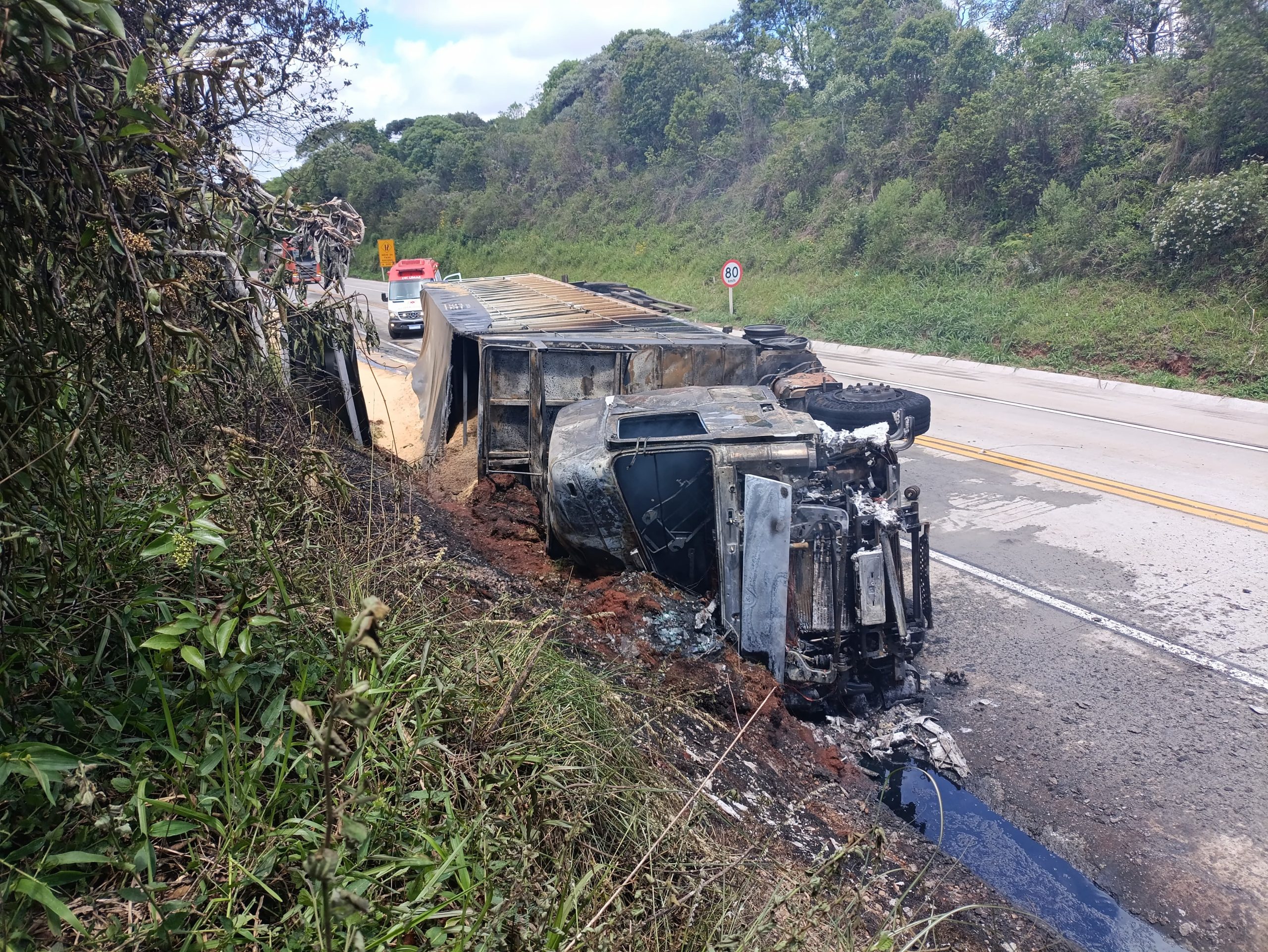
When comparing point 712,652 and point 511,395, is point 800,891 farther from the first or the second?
point 511,395

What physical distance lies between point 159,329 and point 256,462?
1.33m

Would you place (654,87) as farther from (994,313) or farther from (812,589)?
(812,589)

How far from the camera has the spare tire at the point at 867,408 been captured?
25.9 feet

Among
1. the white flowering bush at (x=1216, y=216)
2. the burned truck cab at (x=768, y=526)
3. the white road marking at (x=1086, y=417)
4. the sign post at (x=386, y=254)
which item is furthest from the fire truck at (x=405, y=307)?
the burned truck cab at (x=768, y=526)

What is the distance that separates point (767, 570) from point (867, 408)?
3617mm

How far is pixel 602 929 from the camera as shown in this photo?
7.75 ft

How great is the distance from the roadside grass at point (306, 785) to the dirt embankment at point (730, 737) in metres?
0.23

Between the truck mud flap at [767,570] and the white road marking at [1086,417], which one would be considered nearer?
the truck mud flap at [767,570]

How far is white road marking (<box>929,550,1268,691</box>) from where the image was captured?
222 inches

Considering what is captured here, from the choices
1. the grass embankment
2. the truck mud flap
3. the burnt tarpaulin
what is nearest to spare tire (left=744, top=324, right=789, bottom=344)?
the burnt tarpaulin

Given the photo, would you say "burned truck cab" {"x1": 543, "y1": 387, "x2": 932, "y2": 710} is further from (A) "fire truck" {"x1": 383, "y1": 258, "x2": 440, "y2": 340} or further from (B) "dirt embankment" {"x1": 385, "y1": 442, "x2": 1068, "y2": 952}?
(A) "fire truck" {"x1": 383, "y1": 258, "x2": 440, "y2": 340}

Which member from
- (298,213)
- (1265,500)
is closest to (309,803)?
(298,213)

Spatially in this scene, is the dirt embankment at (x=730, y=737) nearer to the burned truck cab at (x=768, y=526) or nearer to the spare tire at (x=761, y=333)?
the burned truck cab at (x=768, y=526)

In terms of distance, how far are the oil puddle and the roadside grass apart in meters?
0.92
